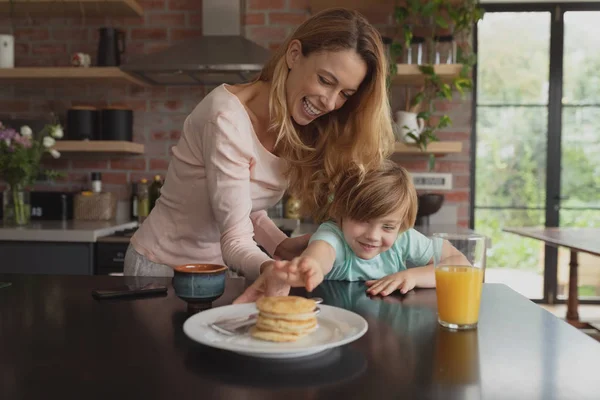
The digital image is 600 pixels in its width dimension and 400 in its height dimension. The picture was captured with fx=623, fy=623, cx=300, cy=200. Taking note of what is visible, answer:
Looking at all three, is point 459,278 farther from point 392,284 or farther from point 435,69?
point 435,69

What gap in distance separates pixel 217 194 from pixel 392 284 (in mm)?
409

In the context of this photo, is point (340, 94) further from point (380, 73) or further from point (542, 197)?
point (542, 197)

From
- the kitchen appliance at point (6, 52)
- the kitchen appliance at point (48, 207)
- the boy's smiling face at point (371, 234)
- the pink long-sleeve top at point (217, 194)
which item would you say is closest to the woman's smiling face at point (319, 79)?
the pink long-sleeve top at point (217, 194)

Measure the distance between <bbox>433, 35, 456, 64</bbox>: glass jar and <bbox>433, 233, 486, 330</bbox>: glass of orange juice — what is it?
247 centimetres

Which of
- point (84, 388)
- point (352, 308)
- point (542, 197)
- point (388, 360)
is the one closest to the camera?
point (84, 388)

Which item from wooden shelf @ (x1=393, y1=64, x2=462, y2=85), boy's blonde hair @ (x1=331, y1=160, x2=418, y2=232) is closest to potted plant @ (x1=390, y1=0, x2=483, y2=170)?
wooden shelf @ (x1=393, y1=64, x2=462, y2=85)

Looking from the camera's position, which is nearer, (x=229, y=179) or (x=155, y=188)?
(x=229, y=179)

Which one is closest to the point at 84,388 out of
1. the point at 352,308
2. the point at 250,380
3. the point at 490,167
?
the point at 250,380

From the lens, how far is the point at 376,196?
1442mm

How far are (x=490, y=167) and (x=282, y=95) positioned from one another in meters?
3.42

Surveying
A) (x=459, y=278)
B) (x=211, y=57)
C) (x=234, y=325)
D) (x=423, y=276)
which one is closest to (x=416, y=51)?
(x=211, y=57)

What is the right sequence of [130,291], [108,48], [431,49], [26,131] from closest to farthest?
[130,291], [26,131], [431,49], [108,48]

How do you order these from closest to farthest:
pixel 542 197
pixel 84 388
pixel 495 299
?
1. pixel 84 388
2. pixel 495 299
3. pixel 542 197

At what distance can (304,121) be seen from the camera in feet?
4.76
